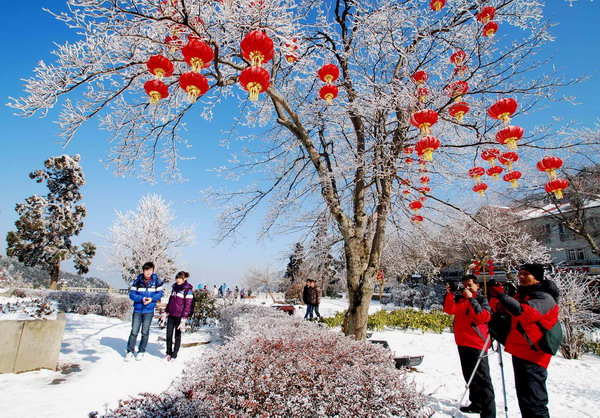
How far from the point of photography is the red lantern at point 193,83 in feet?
11.0

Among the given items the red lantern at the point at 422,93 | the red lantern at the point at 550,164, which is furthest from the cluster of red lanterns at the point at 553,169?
the red lantern at the point at 422,93

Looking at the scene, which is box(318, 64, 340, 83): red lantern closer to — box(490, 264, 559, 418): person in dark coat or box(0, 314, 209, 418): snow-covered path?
box(490, 264, 559, 418): person in dark coat

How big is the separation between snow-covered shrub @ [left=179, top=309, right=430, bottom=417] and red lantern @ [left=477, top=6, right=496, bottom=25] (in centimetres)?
542

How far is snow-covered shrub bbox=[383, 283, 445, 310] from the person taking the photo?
2395 cm

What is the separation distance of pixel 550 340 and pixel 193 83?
464 cm

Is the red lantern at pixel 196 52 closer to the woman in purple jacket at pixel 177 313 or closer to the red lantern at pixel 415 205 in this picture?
the woman in purple jacket at pixel 177 313

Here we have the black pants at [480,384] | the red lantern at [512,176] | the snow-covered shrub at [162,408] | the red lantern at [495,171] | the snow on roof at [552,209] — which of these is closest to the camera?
the snow-covered shrub at [162,408]

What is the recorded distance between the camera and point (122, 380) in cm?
440

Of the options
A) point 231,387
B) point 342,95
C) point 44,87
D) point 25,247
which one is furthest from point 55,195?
point 231,387

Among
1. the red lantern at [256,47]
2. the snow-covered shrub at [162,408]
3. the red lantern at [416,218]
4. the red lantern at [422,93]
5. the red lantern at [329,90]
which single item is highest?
the red lantern at [422,93]

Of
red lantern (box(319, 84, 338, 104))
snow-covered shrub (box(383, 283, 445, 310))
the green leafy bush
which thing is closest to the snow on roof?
snow-covered shrub (box(383, 283, 445, 310))

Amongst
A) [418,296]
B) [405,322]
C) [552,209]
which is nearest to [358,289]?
[405,322]

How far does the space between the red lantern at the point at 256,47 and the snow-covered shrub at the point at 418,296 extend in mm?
23606

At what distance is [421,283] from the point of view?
2650 cm
